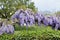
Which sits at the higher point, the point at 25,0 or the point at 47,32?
the point at 25,0

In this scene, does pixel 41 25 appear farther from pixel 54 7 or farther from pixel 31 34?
pixel 54 7

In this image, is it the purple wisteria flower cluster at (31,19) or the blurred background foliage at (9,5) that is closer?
the purple wisteria flower cluster at (31,19)

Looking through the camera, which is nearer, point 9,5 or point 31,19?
point 31,19

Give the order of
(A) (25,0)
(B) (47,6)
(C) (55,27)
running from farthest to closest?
(B) (47,6)
(A) (25,0)
(C) (55,27)

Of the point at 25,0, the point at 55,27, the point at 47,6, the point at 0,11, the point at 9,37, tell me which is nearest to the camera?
the point at 9,37

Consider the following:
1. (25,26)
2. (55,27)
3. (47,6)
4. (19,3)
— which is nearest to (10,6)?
(19,3)

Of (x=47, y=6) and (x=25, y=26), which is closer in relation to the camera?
(x=25, y=26)

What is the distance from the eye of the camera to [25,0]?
11352 mm

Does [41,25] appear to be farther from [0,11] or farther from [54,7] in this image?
[54,7]

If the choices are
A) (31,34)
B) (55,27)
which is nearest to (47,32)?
(31,34)

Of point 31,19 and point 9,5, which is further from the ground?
point 9,5

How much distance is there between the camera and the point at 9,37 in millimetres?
5559

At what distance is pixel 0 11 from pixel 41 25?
381 centimetres

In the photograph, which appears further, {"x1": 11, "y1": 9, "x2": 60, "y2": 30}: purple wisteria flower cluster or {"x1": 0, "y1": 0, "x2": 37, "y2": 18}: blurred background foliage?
{"x1": 0, "y1": 0, "x2": 37, "y2": 18}: blurred background foliage
